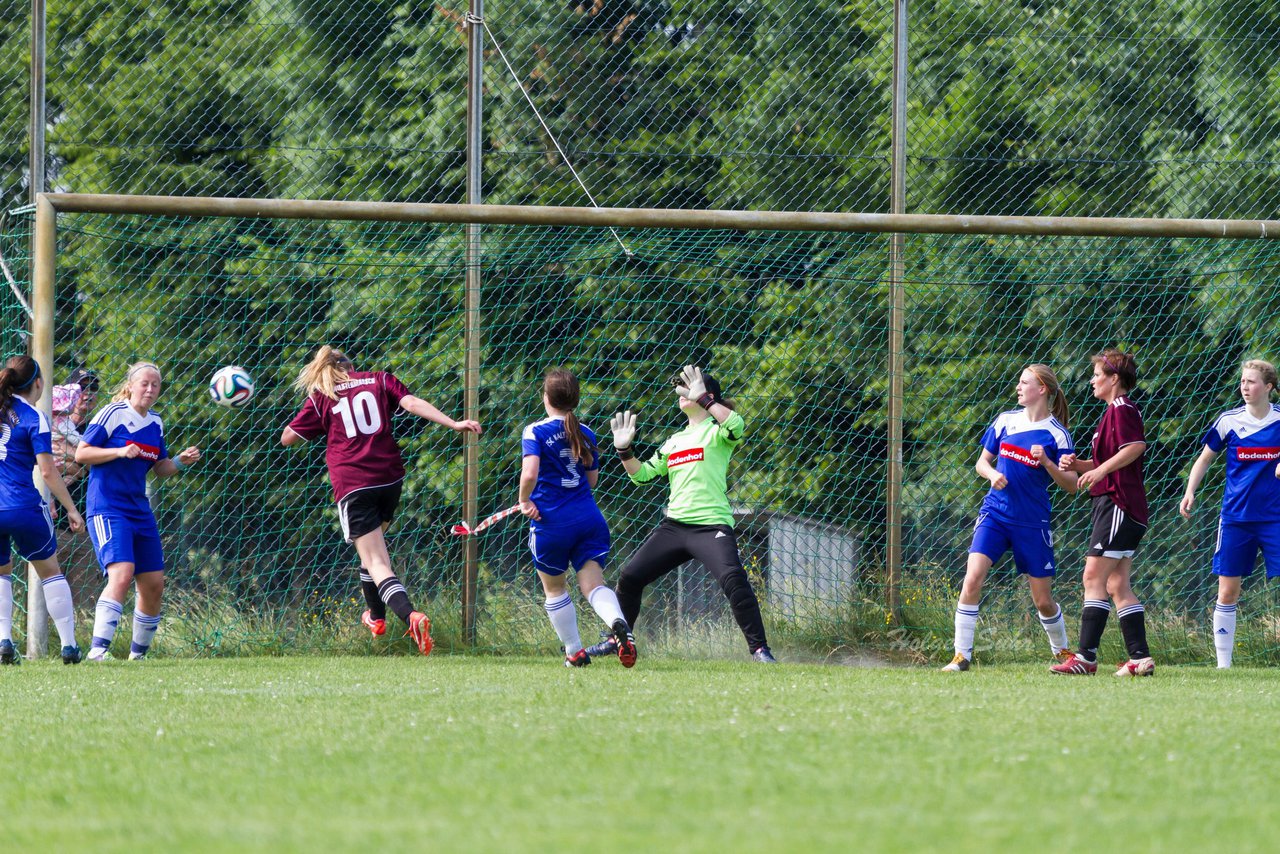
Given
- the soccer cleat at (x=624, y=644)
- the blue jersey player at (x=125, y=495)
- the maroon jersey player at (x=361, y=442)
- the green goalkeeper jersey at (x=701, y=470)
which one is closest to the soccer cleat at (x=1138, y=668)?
the green goalkeeper jersey at (x=701, y=470)

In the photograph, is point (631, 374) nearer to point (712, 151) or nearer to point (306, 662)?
point (712, 151)

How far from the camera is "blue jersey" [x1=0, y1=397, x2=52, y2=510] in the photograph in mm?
7641

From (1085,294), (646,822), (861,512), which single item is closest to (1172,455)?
(1085,294)

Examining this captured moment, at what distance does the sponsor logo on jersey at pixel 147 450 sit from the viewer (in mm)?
7840

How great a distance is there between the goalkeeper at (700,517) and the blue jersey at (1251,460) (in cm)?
283

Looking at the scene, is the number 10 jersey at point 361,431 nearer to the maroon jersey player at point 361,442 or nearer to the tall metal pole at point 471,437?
the maroon jersey player at point 361,442

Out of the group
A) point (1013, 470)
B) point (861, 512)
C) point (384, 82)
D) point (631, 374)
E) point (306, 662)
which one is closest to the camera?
point (1013, 470)

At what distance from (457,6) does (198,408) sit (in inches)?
158

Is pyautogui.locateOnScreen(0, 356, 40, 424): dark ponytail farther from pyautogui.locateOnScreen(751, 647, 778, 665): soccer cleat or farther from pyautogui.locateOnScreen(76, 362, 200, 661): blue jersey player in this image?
pyautogui.locateOnScreen(751, 647, 778, 665): soccer cleat

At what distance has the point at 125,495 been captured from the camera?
25.7ft

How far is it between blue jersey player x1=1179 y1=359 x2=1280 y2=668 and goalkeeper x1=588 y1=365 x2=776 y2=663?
257 centimetres

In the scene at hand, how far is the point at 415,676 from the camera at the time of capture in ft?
22.7

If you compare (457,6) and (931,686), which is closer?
(931,686)

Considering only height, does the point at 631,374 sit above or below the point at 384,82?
below
